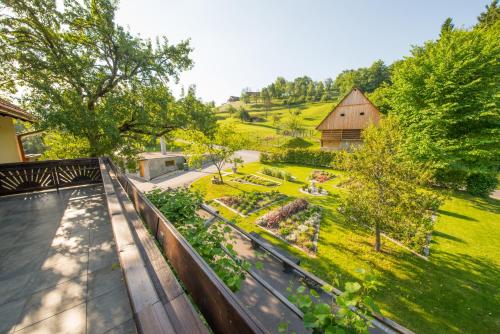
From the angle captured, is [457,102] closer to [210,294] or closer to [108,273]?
[210,294]

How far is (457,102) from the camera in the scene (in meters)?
12.7

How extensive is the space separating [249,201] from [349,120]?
63.8 ft


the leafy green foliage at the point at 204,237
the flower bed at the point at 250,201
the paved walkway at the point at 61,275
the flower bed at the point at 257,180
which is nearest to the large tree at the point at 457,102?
the flower bed at the point at 250,201

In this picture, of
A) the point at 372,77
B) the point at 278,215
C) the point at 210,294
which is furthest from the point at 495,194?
the point at 372,77

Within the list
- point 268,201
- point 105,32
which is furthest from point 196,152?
point 105,32

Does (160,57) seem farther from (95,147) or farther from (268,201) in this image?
(268,201)

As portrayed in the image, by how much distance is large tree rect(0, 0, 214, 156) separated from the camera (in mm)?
7535

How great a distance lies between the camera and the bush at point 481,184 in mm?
14133

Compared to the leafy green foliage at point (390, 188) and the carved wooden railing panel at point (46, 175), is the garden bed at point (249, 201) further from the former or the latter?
the carved wooden railing panel at point (46, 175)

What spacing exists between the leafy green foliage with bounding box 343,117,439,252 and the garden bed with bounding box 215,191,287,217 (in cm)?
654

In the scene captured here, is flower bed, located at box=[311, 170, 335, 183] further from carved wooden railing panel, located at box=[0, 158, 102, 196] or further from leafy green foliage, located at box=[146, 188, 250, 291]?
carved wooden railing panel, located at box=[0, 158, 102, 196]

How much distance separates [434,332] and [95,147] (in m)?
13.9

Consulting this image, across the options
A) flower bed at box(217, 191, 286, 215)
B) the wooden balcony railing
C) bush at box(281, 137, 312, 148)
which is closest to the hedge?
the wooden balcony railing

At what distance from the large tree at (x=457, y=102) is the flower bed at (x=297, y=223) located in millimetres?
9075
